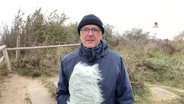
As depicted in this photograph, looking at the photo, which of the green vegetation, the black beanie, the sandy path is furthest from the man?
the green vegetation

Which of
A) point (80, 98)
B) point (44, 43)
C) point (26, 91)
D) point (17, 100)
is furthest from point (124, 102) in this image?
point (44, 43)

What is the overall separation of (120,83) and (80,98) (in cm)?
35

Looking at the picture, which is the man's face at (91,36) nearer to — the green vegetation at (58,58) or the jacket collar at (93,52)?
the jacket collar at (93,52)

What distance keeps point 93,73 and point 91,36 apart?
0.29m

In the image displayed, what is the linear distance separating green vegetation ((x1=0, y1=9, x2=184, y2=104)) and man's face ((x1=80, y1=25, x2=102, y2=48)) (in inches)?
204

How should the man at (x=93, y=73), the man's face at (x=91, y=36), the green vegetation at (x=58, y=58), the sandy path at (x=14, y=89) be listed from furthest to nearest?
the green vegetation at (x=58, y=58) → the sandy path at (x=14, y=89) → the man's face at (x=91, y=36) → the man at (x=93, y=73)

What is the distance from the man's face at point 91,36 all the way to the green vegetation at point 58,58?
518 centimetres

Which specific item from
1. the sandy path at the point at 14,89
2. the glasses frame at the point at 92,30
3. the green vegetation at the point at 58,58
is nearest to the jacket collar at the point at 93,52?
the glasses frame at the point at 92,30

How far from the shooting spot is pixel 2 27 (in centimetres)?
1239

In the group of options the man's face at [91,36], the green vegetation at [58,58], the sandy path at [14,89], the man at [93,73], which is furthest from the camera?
the green vegetation at [58,58]

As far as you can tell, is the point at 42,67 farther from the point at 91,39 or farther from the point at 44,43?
the point at 91,39

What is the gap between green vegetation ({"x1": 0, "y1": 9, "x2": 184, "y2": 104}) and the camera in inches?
381

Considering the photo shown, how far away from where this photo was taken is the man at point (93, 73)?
2826 mm

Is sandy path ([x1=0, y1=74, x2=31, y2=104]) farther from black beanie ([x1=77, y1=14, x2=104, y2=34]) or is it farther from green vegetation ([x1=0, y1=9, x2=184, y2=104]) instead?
black beanie ([x1=77, y1=14, x2=104, y2=34])
